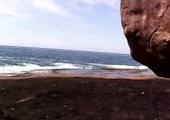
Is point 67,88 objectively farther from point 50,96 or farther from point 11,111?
point 11,111

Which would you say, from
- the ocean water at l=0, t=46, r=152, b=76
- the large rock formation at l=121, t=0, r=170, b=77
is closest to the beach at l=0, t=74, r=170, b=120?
the large rock formation at l=121, t=0, r=170, b=77

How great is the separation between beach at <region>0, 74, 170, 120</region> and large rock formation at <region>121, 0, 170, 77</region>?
3.93 m

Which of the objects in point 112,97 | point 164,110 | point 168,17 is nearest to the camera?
point 164,110

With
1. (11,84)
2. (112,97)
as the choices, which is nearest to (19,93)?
(11,84)

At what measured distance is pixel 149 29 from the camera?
685 inches

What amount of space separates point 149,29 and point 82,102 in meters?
7.84

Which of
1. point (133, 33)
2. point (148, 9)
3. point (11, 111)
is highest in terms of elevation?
point (148, 9)

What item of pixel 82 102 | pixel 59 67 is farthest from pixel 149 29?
pixel 59 67

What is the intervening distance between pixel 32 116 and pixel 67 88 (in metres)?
3.88

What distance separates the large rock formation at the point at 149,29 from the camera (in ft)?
55.2

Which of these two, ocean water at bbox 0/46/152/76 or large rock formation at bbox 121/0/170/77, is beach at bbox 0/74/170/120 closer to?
large rock formation at bbox 121/0/170/77

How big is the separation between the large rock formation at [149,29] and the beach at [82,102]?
12.9ft

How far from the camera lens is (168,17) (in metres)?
16.6

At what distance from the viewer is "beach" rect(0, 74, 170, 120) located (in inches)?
370
